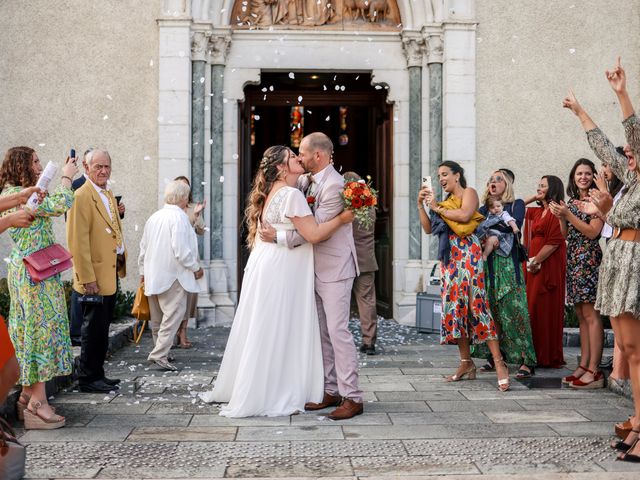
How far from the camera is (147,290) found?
758 cm

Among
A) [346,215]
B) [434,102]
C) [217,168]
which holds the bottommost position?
[346,215]

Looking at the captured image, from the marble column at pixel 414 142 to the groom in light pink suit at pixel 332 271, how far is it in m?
5.52

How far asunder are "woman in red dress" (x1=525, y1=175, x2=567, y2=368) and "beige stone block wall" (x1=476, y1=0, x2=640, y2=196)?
3.65 m

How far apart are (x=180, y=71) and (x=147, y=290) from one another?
4.08 metres

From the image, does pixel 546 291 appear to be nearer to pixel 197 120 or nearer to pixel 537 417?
pixel 537 417

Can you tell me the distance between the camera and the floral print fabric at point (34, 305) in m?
5.16

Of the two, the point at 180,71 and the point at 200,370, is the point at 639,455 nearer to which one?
the point at 200,370

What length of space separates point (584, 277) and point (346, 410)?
8.40 feet

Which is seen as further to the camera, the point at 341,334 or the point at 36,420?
the point at 341,334

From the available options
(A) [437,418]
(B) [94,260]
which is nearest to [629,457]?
(A) [437,418]

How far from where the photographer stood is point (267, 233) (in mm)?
5594

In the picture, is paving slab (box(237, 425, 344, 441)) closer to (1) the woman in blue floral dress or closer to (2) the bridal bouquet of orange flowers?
(2) the bridal bouquet of orange flowers

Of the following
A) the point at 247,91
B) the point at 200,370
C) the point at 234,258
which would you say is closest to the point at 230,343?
the point at 200,370

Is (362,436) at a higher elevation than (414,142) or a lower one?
lower
